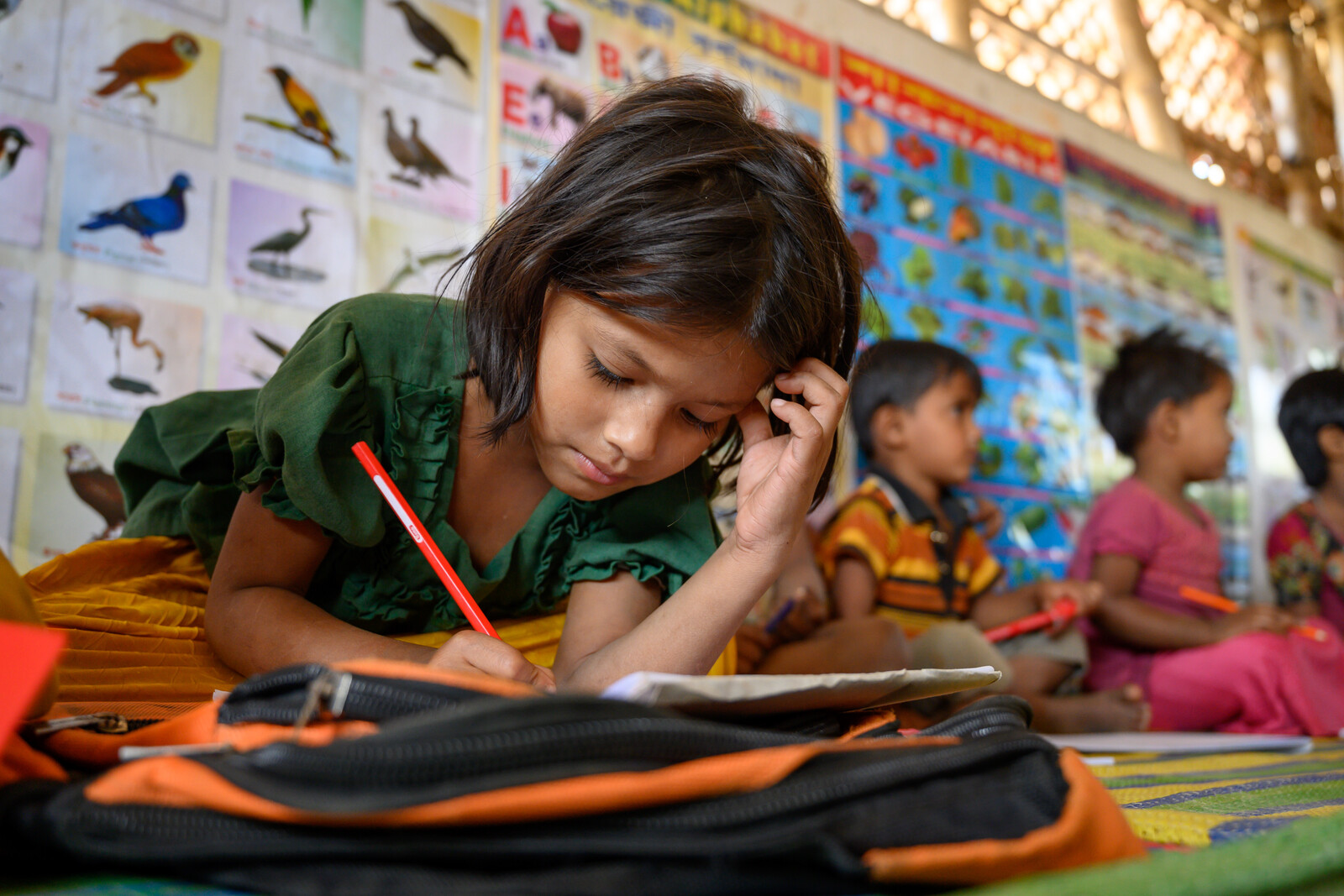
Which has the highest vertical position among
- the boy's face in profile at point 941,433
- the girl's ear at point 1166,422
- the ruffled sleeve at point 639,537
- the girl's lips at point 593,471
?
the girl's ear at point 1166,422

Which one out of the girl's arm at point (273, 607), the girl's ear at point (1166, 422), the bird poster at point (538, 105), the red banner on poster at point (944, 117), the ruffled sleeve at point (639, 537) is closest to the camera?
the girl's arm at point (273, 607)

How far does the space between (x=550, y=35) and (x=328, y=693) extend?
116 cm

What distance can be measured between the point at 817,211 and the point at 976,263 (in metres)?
1.20

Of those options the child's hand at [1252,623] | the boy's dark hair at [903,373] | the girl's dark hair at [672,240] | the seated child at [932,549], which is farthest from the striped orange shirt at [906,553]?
the girl's dark hair at [672,240]

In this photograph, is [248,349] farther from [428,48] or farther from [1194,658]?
[1194,658]

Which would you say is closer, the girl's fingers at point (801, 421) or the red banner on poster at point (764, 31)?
the girl's fingers at point (801, 421)

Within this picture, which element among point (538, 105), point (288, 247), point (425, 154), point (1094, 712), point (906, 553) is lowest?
point (1094, 712)

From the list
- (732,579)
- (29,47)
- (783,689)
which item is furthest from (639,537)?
(29,47)

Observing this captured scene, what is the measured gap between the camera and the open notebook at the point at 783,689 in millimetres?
361

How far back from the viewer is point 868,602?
1.29 m

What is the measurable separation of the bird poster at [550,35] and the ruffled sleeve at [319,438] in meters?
0.75

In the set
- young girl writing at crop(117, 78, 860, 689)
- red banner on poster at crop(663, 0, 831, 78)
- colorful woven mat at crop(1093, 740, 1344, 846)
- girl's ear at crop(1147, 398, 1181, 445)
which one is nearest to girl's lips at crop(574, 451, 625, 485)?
young girl writing at crop(117, 78, 860, 689)

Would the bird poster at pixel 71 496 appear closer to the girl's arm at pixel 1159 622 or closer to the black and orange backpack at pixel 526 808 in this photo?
the black and orange backpack at pixel 526 808

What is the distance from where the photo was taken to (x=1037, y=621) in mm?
1339
